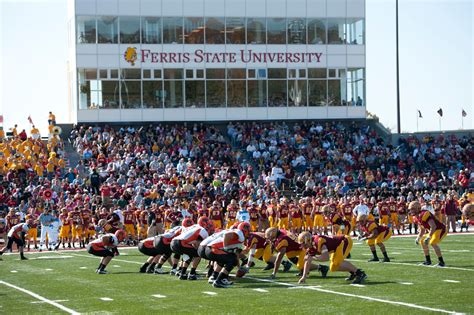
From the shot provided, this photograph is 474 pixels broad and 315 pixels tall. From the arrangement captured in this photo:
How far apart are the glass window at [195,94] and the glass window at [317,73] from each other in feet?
17.9

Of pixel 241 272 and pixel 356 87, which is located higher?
pixel 356 87

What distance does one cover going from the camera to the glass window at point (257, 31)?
4562 cm

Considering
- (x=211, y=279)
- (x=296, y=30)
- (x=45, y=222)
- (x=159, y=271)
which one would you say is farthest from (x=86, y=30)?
(x=211, y=279)

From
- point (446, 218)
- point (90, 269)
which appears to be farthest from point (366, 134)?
point (90, 269)

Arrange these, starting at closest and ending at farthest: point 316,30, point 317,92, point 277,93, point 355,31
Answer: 1. point 277,93
2. point 316,30
3. point 317,92
4. point 355,31

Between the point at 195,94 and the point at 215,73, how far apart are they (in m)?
1.44

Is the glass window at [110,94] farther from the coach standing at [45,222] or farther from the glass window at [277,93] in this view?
the coach standing at [45,222]

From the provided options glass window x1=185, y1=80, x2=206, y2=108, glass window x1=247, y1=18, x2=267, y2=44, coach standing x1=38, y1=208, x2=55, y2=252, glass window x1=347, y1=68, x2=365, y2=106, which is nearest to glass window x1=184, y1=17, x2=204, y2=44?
glass window x1=185, y1=80, x2=206, y2=108

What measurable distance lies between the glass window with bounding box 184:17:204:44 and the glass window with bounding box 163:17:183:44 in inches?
11.7

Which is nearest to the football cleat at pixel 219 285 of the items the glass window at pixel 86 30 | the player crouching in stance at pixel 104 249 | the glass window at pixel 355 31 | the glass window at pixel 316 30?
the player crouching in stance at pixel 104 249

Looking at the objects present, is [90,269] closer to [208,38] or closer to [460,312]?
[460,312]

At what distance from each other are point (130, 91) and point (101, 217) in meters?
13.5

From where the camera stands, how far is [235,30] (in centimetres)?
4538

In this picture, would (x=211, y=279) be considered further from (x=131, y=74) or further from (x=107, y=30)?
(x=107, y=30)
